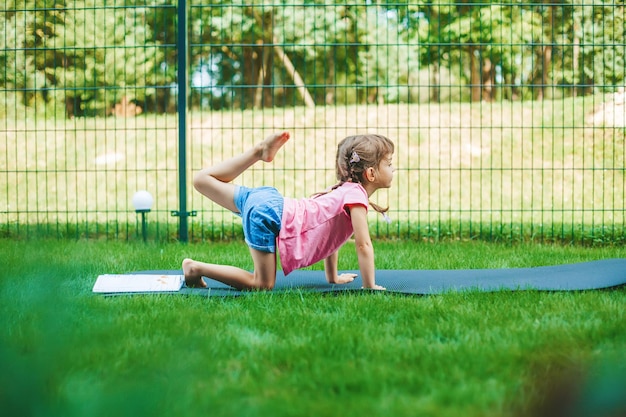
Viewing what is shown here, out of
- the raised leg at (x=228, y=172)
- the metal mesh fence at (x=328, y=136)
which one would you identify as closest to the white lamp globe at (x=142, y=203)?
the metal mesh fence at (x=328, y=136)

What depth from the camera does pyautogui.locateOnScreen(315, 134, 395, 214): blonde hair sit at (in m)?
3.23

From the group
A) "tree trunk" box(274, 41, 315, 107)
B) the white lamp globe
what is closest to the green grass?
the white lamp globe

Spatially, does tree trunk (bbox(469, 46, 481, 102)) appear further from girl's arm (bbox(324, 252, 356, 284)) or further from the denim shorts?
the denim shorts

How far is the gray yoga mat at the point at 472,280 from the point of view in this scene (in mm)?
3017

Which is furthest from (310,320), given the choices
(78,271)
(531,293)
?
(78,271)

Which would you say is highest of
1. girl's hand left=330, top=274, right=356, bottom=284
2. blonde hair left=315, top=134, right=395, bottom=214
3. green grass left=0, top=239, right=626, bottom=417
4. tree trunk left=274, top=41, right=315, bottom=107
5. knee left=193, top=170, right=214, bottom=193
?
tree trunk left=274, top=41, right=315, bottom=107

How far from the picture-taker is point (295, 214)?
314 cm

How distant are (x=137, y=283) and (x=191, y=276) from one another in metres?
0.25

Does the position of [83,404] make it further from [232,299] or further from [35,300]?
[232,299]

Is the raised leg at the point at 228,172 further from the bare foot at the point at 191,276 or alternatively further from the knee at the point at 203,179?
the bare foot at the point at 191,276

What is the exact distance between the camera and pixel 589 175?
8164mm

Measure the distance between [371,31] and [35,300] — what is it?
40.8ft

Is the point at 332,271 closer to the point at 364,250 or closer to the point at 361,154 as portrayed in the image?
the point at 364,250

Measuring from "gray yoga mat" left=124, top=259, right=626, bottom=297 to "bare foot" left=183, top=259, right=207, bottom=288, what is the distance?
37 mm
